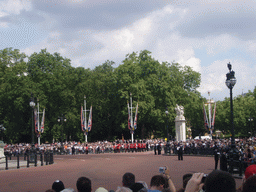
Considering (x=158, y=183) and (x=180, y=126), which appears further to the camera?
(x=180, y=126)

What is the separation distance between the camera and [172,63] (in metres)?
77.7

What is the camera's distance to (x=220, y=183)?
9.75 ft

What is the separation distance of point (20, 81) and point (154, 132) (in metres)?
30.9

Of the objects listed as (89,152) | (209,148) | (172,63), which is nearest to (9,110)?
→ (89,152)

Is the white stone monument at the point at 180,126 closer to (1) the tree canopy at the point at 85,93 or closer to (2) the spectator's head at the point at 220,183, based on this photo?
(1) the tree canopy at the point at 85,93

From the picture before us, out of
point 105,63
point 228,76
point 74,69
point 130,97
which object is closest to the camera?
point 228,76

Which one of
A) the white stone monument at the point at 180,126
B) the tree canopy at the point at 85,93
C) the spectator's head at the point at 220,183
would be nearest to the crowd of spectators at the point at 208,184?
the spectator's head at the point at 220,183

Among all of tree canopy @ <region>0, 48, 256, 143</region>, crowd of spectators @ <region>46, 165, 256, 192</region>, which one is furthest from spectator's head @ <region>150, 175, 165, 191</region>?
tree canopy @ <region>0, 48, 256, 143</region>

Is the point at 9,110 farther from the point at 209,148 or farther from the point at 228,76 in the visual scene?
the point at 228,76

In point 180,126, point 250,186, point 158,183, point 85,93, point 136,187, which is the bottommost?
point 136,187

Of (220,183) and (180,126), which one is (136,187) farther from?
(180,126)

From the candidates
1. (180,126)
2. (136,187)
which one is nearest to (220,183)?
(136,187)

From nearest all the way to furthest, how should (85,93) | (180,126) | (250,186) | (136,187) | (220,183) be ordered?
(220,183), (250,186), (136,187), (180,126), (85,93)

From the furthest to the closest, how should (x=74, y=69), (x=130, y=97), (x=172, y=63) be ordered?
1. (x=172, y=63)
2. (x=74, y=69)
3. (x=130, y=97)
